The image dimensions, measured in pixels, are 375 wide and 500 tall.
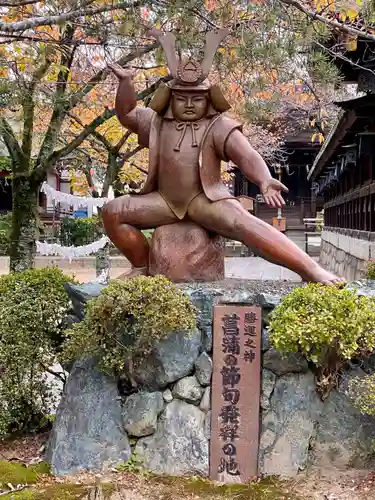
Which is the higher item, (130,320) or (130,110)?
(130,110)

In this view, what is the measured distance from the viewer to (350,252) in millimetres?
13484

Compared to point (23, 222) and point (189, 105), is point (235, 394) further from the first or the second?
point (23, 222)

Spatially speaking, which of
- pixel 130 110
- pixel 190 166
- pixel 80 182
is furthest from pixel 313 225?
pixel 190 166

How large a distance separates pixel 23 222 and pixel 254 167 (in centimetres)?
447

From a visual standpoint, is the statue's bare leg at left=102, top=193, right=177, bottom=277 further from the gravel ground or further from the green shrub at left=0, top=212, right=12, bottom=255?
the green shrub at left=0, top=212, right=12, bottom=255

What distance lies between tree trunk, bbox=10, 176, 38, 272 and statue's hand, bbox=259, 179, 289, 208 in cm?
455

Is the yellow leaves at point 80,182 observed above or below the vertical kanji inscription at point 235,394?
above

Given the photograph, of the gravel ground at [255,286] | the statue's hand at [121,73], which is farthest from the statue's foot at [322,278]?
the statue's hand at [121,73]

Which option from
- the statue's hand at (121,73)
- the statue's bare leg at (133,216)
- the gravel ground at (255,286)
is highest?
the statue's hand at (121,73)

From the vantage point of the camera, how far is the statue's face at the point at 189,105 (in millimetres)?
4402

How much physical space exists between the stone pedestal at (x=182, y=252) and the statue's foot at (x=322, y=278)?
3.01 feet

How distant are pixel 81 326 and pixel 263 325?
1383 mm

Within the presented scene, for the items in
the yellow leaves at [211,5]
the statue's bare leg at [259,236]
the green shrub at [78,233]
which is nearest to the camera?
the statue's bare leg at [259,236]

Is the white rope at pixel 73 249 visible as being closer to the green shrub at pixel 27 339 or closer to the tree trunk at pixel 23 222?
the tree trunk at pixel 23 222
